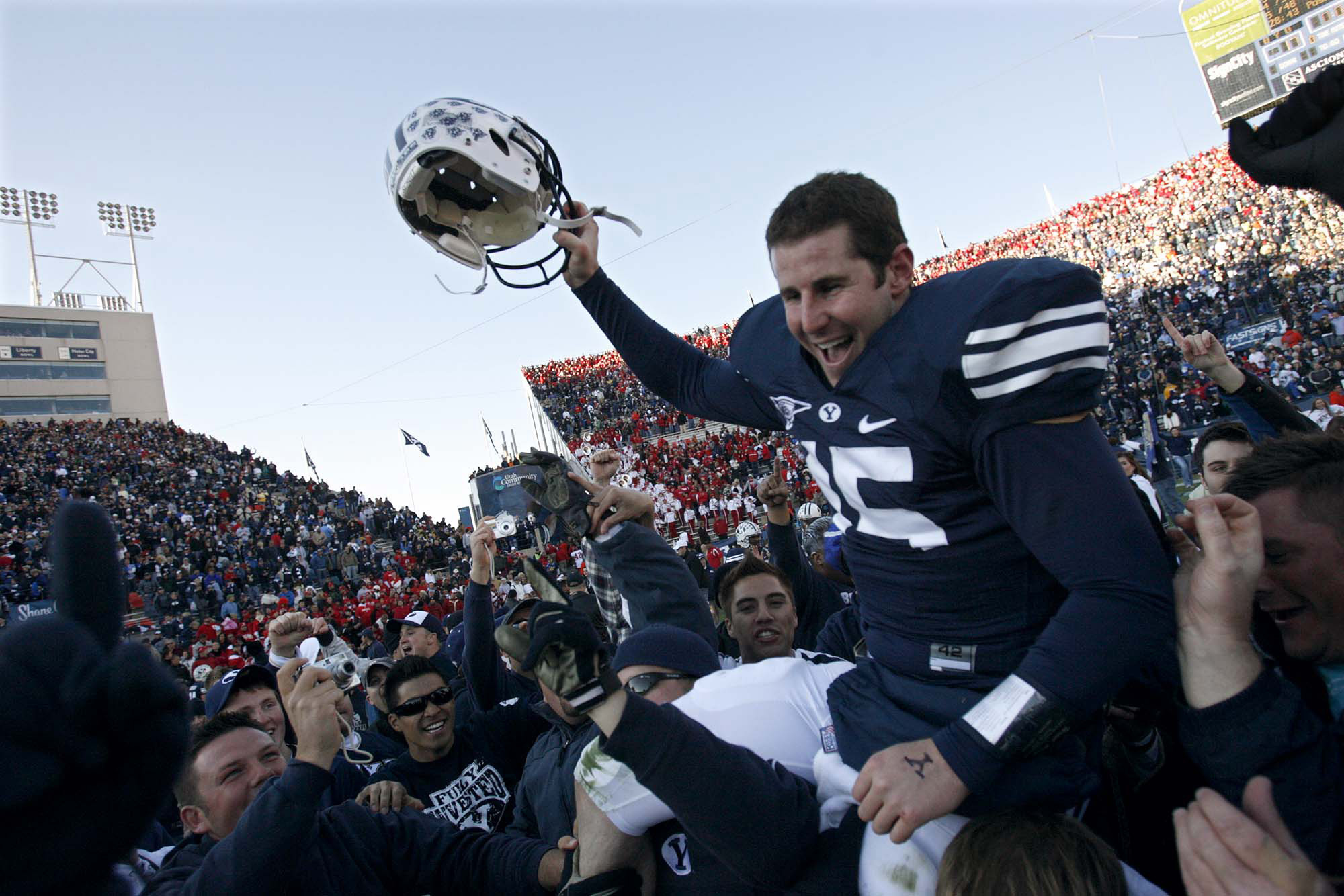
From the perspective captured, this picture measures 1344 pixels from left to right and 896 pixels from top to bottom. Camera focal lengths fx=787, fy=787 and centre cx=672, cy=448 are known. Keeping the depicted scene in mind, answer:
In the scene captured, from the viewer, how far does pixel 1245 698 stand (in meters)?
1.54

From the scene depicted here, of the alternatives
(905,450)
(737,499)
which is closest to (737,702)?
(905,450)

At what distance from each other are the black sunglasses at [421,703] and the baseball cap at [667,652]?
159 cm

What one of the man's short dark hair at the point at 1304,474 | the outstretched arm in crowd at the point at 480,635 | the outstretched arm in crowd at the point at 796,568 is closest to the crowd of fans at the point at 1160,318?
the outstretched arm in crowd at the point at 796,568

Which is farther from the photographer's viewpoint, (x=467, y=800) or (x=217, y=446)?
(x=217, y=446)

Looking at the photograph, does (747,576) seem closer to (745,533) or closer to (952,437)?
(952,437)

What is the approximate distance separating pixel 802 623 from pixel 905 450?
10.2ft

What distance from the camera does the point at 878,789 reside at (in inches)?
56.4

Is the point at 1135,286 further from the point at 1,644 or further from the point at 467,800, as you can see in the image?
the point at 1,644

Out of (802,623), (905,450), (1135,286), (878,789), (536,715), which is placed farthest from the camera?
(1135,286)

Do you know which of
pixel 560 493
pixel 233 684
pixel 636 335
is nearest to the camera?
pixel 636 335

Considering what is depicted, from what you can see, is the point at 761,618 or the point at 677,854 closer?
the point at 677,854

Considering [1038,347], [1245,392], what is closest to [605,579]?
[1038,347]

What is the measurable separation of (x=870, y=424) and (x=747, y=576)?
86.3 inches

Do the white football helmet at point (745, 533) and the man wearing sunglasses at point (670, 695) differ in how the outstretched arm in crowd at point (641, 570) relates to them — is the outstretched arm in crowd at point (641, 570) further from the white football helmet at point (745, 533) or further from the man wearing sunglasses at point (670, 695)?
the white football helmet at point (745, 533)
